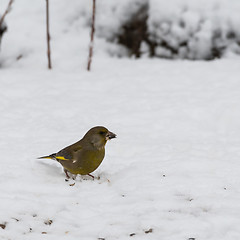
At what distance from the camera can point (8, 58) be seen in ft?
26.7

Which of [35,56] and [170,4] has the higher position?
[170,4]

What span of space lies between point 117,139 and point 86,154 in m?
1.29

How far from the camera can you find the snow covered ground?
367 centimetres

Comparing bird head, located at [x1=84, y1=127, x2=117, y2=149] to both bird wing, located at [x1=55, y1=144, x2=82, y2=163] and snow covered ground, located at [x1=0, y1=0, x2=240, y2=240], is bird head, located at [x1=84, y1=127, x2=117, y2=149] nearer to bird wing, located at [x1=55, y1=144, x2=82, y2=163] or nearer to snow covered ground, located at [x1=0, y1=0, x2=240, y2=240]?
bird wing, located at [x1=55, y1=144, x2=82, y2=163]

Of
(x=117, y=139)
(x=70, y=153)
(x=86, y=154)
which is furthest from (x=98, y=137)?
(x=117, y=139)

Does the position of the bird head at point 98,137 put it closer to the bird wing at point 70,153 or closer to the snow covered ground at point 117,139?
the bird wing at point 70,153

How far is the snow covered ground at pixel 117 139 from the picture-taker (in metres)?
3.67

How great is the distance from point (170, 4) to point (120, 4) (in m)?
0.91

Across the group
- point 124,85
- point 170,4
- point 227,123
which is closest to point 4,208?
point 227,123

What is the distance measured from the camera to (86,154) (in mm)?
4344

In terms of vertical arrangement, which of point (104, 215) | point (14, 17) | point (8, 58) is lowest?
point (104, 215)

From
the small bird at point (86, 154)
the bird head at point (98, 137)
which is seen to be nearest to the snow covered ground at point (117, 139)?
the small bird at point (86, 154)

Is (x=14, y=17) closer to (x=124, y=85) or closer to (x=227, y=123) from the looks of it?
(x=124, y=85)

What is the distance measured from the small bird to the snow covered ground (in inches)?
6.2
